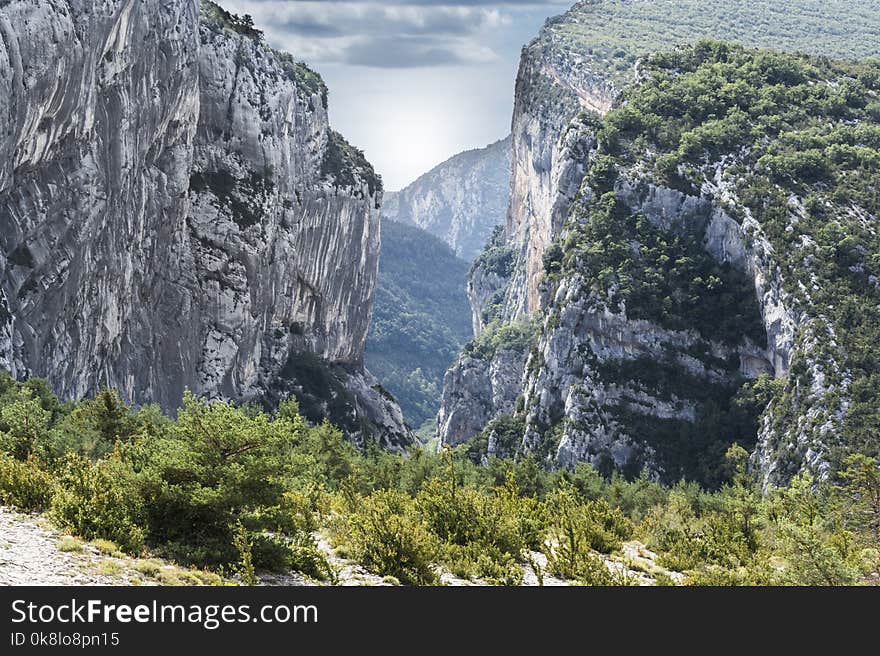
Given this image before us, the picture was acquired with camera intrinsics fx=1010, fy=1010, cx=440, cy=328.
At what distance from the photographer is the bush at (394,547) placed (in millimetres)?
17766

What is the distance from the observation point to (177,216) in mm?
76500

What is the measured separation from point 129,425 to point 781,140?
86.0m

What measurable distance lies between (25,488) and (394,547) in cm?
677

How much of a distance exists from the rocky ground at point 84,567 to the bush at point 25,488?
34 cm

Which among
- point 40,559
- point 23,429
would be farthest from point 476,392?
point 40,559

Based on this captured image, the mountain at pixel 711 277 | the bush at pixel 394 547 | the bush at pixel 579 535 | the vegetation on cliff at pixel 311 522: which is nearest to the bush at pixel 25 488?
the vegetation on cliff at pixel 311 522

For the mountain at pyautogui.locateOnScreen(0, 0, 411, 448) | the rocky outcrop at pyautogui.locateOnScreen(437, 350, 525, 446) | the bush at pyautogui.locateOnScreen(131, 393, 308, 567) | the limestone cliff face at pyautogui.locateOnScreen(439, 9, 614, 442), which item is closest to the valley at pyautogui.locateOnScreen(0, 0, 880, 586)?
the bush at pyautogui.locateOnScreen(131, 393, 308, 567)

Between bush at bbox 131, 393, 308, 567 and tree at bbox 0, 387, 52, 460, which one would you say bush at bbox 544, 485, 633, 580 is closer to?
bush at bbox 131, 393, 308, 567

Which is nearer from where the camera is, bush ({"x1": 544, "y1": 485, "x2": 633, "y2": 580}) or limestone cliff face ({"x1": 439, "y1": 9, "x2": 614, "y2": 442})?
bush ({"x1": 544, "y1": 485, "x2": 633, "y2": 580})

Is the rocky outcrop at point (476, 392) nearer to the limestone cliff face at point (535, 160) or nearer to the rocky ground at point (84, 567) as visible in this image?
the limestone cliff face at point (535, 160)

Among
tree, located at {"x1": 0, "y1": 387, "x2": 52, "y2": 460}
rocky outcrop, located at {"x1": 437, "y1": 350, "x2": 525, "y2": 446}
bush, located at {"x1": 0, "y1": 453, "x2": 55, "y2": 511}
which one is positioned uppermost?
bush, located at {"x1": 0, "y1": 453, "x2": 55, "y2": 511}

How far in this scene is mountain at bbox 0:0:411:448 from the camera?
175 feet

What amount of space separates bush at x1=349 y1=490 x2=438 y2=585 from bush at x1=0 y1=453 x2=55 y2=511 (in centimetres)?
563

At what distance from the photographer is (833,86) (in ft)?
385
